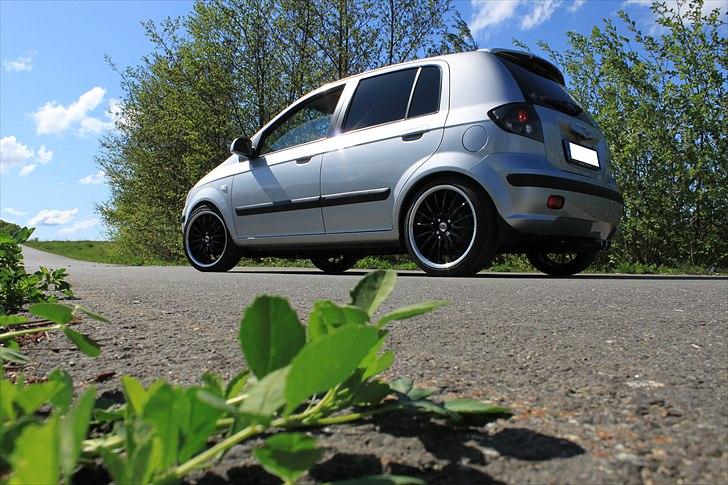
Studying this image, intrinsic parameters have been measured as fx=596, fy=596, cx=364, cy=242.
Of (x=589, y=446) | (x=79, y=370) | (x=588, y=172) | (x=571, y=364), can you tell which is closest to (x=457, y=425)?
(x=589, y=446)

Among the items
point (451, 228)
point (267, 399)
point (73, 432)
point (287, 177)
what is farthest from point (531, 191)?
point (73, 432)

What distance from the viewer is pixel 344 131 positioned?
5.53 meters

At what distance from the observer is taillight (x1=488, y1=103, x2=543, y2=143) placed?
4.55m

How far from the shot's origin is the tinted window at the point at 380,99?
207 inches

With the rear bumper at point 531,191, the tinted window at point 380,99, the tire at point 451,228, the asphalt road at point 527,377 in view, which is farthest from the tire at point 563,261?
the asphalt road at point 527,377

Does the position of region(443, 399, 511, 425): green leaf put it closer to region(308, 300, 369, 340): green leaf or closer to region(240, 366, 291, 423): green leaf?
region(308, 300, 369, 340): green leaf

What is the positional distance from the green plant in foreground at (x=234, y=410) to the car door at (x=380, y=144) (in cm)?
418

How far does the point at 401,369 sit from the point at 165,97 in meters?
17.7

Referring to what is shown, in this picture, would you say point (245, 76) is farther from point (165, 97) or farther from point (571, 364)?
point (571, 364)

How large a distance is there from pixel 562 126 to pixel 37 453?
16.0 ft

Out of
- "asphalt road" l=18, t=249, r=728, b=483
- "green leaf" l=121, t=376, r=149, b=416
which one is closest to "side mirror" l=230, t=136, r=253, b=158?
"asphalt road" l=18, t=249, r=728, b=483

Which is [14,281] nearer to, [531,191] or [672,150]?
[531,191]

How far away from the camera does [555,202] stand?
459 cm

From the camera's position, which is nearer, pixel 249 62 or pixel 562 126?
pixel 562 126
